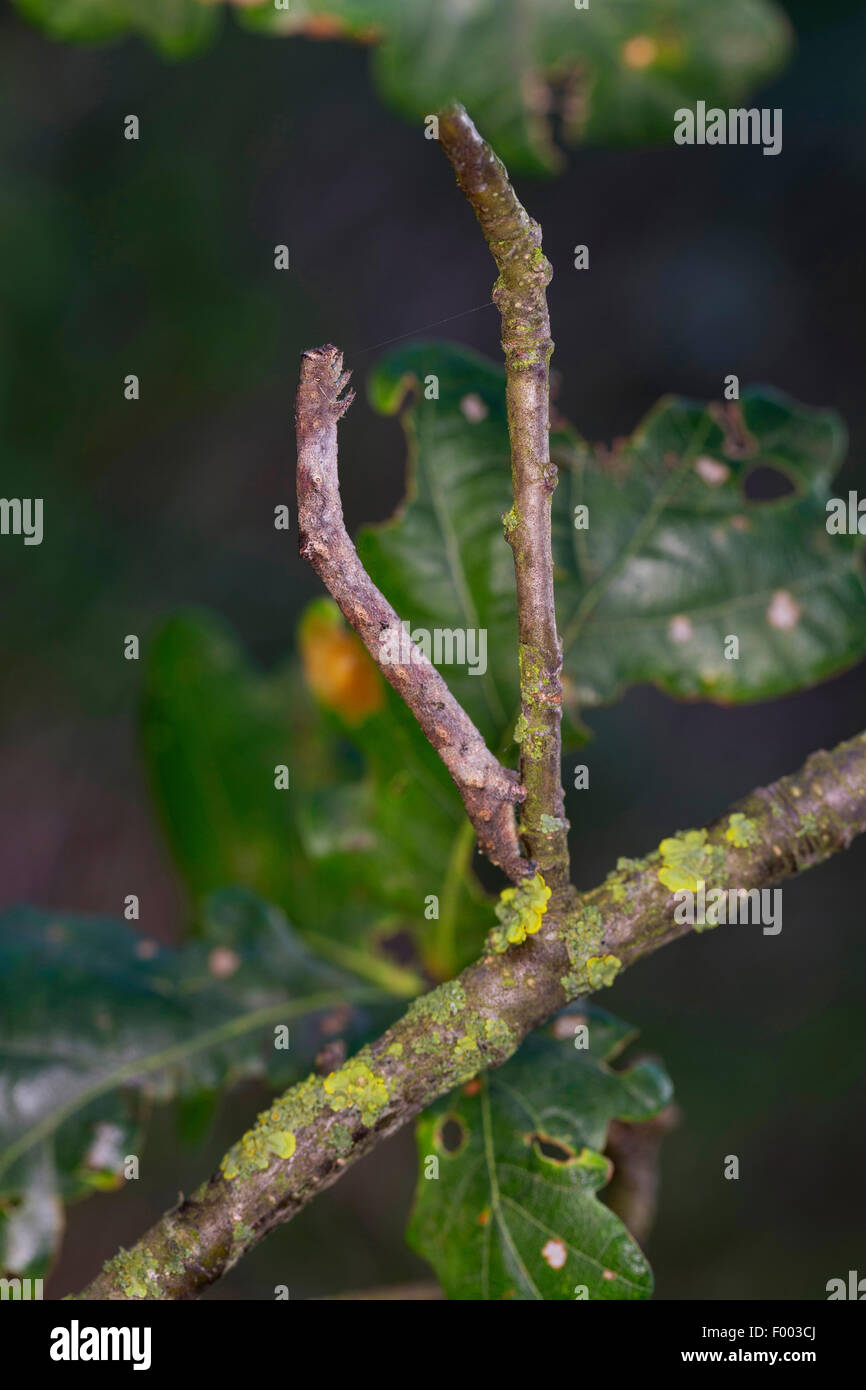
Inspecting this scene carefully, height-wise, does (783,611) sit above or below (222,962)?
above

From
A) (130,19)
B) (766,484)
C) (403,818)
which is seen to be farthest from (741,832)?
(766,484)

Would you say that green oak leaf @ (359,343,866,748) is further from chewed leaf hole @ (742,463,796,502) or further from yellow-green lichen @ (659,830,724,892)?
chewed leaf hole @ (742,463,796,502)

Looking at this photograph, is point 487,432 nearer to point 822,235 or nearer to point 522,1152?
point 522,1152

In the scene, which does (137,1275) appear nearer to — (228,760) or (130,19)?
(228,760)

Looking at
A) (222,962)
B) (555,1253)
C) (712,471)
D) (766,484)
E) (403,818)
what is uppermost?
(766,484)

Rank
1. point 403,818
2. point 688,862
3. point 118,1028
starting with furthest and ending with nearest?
point 403,818 < point 118,1028 < point 688,862

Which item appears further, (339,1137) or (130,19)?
(130,19)
